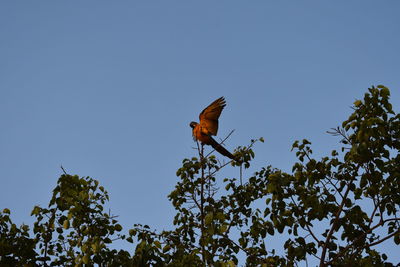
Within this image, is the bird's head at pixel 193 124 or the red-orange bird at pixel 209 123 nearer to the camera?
the red-orange bird at pixel 209 123

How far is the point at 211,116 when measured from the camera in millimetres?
6758

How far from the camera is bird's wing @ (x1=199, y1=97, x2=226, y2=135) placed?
669 cm

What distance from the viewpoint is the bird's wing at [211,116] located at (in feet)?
22.0

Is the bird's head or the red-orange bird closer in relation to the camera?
the red-orange bird

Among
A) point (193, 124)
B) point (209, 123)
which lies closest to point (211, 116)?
point (209, 123)

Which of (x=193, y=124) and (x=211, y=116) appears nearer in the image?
(x=211, y=116)

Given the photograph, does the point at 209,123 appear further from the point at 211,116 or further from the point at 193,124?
the point at 193,124

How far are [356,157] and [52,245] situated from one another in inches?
127

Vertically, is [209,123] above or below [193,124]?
below

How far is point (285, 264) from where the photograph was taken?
5.05 m

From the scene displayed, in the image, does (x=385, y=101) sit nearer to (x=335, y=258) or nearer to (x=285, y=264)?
(x=335, y=258)

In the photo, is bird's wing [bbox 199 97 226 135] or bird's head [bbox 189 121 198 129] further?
bird's head [bbox 189 121 198 129]

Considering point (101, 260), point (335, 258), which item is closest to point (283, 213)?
point (335, 258)

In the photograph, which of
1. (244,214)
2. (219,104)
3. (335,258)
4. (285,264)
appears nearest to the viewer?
(335,258)
